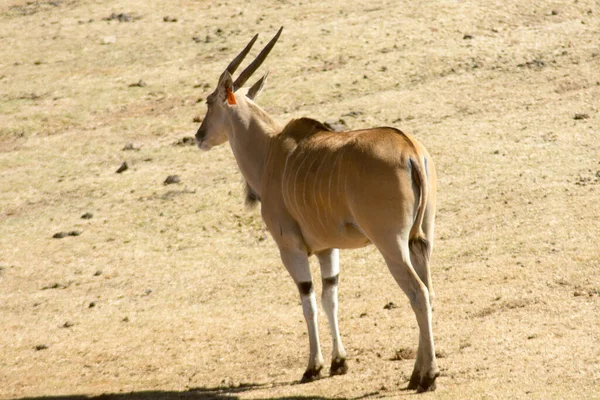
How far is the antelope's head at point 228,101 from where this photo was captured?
796 cm

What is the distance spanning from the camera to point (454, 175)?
11.9 m

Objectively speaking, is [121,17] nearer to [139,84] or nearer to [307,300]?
[139,84]

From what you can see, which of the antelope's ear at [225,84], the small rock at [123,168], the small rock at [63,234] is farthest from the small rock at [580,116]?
the antelope's ear at [225,84]

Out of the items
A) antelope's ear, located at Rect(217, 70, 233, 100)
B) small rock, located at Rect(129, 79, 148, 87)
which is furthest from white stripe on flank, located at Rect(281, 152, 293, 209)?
small rock, located at Rect(129, 79, 148, 87)

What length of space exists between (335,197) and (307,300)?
92 centimetres

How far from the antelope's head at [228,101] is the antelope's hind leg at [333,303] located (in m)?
1.33

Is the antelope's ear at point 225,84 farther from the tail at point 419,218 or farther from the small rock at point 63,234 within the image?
the small rock at point 63,234

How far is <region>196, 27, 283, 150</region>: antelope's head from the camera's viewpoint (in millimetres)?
7961

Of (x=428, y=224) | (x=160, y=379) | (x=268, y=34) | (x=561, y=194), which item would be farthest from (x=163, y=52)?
(x=428, y=224)

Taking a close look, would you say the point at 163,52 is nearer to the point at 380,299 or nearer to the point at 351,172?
the point at 380,299

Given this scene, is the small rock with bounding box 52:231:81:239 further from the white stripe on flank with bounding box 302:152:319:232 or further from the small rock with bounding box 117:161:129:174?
the white stripe on flank with bounding box 302:152:319:232

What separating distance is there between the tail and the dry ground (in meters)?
0.83

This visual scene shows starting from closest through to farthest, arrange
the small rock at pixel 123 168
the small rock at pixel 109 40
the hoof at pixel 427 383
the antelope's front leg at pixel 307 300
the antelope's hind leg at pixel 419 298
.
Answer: the antelope's hind leg at pixel 419 298 < the hoof at pixel 427 383 < the antelope's front leg at pixel 307 300 < the small rock at pixel 123 168 < the small rock at pixel 109 40

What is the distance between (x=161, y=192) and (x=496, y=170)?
3955mm
